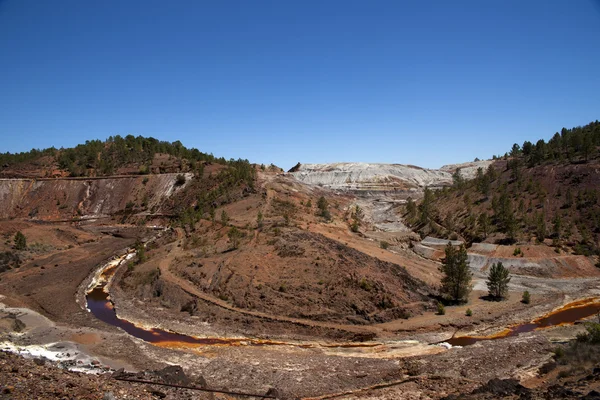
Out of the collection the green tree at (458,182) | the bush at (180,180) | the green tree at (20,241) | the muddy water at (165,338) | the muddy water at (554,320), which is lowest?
the muddy water at (165,338)

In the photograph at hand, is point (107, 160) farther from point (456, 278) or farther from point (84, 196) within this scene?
point (456, 278)

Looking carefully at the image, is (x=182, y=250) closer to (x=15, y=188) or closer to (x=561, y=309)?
(x=561, y=309)

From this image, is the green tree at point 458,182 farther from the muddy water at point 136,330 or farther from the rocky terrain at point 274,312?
the muddy water at point 136,330

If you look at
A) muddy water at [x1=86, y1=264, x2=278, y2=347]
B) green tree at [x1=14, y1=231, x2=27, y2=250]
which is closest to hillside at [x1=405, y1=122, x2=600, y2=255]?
muddy water at [x1=86, y1=264, x2=278, y2=347]

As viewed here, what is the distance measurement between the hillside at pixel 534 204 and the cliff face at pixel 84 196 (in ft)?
161

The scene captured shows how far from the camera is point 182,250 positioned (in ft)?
157

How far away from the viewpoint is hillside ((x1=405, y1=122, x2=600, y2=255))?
51594mm

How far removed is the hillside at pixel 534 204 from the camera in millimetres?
51594

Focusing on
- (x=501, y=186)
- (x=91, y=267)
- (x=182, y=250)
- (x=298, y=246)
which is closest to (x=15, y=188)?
(x=91, y=267)

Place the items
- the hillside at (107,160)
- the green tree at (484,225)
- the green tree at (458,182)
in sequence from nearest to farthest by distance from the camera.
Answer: the green tree at (484,225) → the green tree at (458,182) → the hillside at (107,160)

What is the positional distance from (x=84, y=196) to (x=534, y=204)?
81.1 metres

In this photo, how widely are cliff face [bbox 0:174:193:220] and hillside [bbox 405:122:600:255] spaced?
4919cm

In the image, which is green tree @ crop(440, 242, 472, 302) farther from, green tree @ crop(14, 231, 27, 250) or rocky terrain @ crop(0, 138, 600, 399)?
green tree @ crop(14, 231, 27, 250)

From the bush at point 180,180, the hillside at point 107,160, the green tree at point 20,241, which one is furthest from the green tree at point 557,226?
the green tree at point 20,241
